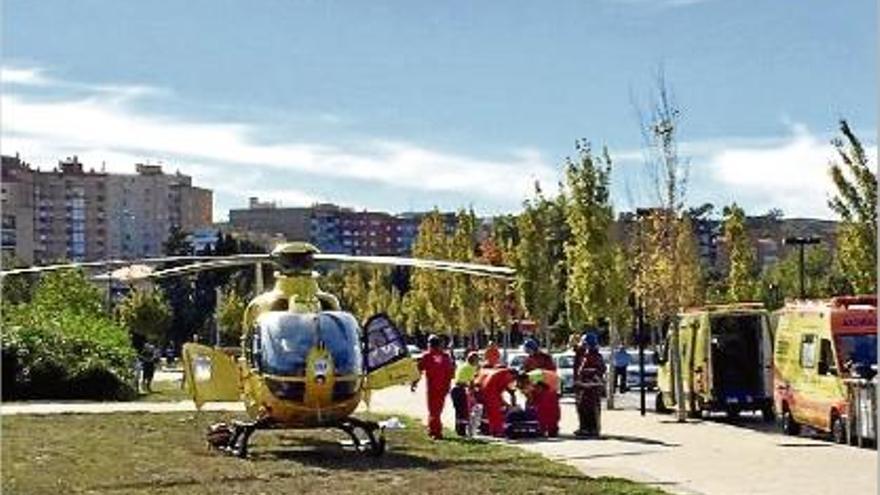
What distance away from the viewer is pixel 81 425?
2820cm

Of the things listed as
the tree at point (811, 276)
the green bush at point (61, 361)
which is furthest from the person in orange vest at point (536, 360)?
the tree at point (811, 276)

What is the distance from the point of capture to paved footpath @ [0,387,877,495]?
16828 mm

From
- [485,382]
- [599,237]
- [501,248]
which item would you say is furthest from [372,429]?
[501,248]

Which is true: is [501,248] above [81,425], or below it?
above

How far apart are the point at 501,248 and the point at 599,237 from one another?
35.9m

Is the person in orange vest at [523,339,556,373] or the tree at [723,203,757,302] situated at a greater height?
the tree at [723,203,757,302]

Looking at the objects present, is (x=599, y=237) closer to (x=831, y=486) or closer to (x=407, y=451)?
(x=407, y=451)

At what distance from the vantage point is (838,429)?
75.9 ft

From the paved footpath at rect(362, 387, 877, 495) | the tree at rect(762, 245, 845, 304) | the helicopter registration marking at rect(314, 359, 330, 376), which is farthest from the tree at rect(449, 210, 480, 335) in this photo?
the helicopter registration marking at rect(314, 359, 330, 376)

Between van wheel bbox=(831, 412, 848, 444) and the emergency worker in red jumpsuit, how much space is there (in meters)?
6.17

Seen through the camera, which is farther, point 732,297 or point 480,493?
point 732,297

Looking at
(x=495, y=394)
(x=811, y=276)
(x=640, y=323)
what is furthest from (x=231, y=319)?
(x=495, y=394)

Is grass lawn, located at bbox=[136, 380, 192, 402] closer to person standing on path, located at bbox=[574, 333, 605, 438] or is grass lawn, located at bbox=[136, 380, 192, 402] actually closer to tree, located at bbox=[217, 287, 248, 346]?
person standing on path, located at bbox=[574, 333, 605, 438]

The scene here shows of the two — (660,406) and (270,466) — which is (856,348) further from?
(660,406)
